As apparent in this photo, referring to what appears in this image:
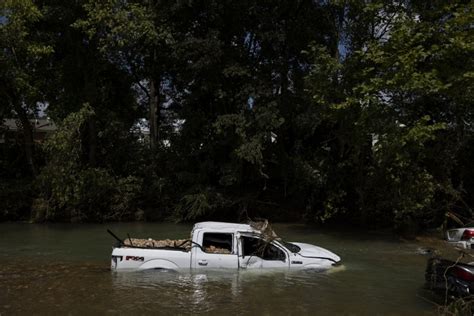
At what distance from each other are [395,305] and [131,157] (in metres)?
20.4

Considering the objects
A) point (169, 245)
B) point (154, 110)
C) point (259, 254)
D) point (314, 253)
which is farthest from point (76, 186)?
point (314, 253)

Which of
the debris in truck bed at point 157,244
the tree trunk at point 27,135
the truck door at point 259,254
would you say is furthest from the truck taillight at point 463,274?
the tree trunk at point 27,135

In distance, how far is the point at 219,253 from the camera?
12.3 meters

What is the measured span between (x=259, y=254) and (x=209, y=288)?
1576 mm

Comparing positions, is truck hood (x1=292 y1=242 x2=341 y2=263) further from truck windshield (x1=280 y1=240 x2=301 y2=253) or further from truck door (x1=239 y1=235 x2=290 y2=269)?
truck door (x1=239 y1=235 x2=290 y2=269)

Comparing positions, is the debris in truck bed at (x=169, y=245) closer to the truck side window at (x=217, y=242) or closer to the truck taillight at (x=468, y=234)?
the truck side window at (x=217, y=242)

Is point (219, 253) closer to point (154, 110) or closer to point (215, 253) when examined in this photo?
point (215, 253)

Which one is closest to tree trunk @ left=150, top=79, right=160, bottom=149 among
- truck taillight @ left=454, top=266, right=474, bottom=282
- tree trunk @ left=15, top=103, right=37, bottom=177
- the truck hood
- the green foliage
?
the green foliage

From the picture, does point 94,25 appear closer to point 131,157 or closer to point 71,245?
point 131,157

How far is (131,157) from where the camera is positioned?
93.5ft

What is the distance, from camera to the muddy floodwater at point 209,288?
396 inches

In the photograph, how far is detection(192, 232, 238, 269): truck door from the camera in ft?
40.2

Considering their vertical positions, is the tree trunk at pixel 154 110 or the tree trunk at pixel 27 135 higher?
the tree trunk at pixel 154 110

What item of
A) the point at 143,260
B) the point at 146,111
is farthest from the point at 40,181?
the point at 143,260
